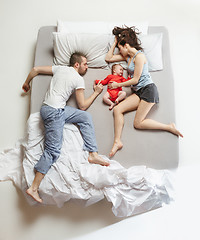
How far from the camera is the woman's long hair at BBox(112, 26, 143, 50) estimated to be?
2047 mm

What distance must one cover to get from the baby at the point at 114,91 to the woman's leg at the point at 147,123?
0.61 feet

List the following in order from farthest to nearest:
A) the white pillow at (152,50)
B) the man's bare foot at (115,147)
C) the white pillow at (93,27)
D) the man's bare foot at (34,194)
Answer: the white pillow at (93,27) < the white pillow at (152,50) < the man's bare foot at (115,147) < the man's bare foot at (34,194)

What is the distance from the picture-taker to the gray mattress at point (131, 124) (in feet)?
6.17

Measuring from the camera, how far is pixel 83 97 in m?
1.93

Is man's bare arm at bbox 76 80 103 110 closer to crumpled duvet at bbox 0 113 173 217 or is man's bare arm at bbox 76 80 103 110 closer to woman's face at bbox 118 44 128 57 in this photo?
crumpled duvet at bbox 0 113 173 217

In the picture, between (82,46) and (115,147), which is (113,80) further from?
(115,147)

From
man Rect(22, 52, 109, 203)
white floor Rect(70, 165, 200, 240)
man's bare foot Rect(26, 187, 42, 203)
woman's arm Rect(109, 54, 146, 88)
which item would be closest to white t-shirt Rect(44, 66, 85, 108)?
man Rect(22, 52, 109, 203)

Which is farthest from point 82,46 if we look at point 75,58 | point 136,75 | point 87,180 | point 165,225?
point 165,225

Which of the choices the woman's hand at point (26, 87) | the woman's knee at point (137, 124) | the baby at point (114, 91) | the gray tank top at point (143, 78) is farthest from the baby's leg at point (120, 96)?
the woman's hand at point (26, 87)

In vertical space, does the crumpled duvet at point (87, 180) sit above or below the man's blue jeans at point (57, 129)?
below

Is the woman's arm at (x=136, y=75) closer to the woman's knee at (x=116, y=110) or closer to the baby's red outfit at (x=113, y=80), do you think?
the baby's red outfit at (x=113, y=80)

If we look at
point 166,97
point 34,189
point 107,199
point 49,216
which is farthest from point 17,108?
point 166,97

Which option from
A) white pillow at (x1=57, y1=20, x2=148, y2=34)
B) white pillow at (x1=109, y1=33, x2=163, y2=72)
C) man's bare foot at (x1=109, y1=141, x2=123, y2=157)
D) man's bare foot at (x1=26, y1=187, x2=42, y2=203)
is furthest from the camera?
white pillow at (x1=57, y1=20, x2=148, y2=34)

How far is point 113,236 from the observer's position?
1850mm
